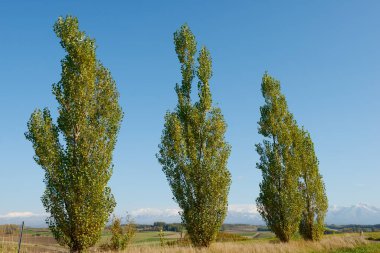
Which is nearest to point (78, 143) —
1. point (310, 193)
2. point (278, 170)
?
point (278, 170)

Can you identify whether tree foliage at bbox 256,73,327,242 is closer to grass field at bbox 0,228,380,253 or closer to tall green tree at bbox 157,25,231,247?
grass field at bbox 0,228,380,253

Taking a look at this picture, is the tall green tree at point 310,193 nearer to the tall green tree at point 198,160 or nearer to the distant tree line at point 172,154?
the distant tree line at point 172,154

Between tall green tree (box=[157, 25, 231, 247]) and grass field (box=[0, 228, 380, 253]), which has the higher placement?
tall green tree (box=[157, 25, 231, 247])

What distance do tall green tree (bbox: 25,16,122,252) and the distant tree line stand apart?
0.06 m

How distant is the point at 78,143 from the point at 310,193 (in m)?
28.9

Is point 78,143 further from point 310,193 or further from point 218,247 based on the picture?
point 310,193

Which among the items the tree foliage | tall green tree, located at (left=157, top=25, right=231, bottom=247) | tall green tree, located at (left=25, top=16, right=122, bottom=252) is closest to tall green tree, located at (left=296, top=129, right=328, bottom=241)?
the tree foliage

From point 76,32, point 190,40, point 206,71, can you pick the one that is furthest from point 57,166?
point 190,40

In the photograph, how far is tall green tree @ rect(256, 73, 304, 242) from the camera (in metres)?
33.4

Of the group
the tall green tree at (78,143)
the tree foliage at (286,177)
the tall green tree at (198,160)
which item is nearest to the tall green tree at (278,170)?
the tree foliage at (286,177)

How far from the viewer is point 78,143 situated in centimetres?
2161

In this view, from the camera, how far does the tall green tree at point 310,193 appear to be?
39.4 metres

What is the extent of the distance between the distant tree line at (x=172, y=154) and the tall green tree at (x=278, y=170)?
9 centimetres

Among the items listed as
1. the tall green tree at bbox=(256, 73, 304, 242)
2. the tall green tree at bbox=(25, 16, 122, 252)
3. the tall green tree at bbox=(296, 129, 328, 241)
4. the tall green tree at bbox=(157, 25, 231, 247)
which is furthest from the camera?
the tall green tree at bbox=(296, 129, 328, 241)
